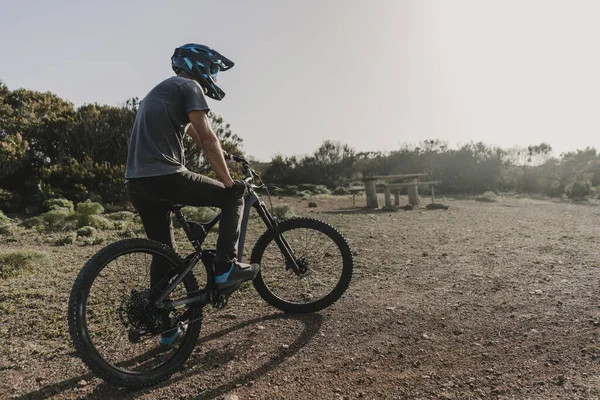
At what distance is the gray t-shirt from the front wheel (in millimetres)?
1148

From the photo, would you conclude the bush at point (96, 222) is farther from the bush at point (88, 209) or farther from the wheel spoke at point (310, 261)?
the wheel spoke at point (310, 261)

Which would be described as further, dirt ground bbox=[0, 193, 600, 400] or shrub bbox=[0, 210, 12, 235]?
shrub bbox=[0, 210, 12, 235]

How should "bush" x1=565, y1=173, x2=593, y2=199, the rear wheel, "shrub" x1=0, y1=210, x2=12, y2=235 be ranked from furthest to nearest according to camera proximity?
"bush" x1=565, y1=173, x2=593, y2=199 < "shrub" x1=0, y1=210, x2=12, y2=235 < the rear wheel

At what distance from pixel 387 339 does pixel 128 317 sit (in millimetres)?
1793

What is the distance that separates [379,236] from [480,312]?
395 centimetres

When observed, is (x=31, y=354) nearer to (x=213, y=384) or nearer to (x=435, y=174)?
(x=213, y=384)

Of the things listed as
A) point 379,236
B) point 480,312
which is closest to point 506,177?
point 379,236

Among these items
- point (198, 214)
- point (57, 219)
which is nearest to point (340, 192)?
point (198, 214)

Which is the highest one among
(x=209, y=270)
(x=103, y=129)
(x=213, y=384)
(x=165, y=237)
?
(x=103, y=129)

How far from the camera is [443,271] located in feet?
16.7

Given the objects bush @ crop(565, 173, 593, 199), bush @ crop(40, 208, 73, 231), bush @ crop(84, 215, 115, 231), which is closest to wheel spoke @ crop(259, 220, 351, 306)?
bush @ crop(84, 215, 115, 231)

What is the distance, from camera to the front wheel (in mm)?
3645

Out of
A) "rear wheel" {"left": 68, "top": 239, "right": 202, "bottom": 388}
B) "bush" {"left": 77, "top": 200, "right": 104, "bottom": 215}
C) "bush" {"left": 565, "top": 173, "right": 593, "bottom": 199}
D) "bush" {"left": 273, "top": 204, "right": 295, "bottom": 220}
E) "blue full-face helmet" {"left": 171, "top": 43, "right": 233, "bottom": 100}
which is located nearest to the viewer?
"rear wheel" {"left": 68, "top": 239, "right": 202, "bottom": 388}

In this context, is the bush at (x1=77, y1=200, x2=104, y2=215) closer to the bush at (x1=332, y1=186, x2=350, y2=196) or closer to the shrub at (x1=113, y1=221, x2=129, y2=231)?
the shrub at (x1=113, y1=221, x2=129, y2=231)
